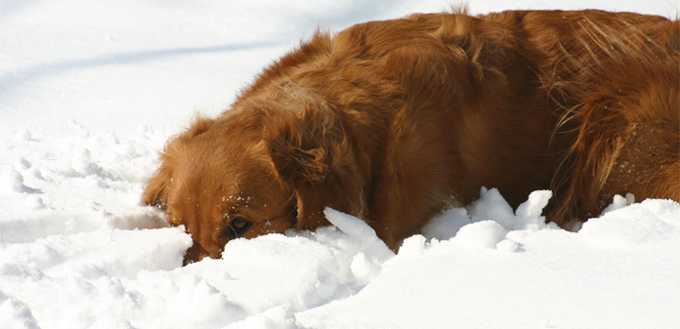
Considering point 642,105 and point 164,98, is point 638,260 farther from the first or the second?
point 164,98

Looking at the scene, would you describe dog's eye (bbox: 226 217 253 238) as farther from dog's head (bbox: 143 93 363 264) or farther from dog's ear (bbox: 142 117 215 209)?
dog's ear (bbox: 142 117 215 209)

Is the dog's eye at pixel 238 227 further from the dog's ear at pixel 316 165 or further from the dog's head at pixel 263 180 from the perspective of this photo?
the dog's ear at pixel 316 165

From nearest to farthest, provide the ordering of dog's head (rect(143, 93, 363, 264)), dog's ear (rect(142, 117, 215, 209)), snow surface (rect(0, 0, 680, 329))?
1. snow surface (rect(0, 0, 680, 329))
2. dog's head (rect(143, 93, 363, 264))
3. dog's ear (rect(142, 117, 215, 209))

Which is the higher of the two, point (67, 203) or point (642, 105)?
point (642, 105)

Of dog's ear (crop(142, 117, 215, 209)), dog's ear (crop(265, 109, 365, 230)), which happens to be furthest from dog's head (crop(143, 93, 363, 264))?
dog's ear (crop(142, 117, 215, 209))

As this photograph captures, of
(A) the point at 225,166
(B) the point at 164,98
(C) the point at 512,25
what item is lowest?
(B) the point at 164,98

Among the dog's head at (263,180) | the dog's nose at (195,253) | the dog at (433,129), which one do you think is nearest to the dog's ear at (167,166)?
the dog at (433,129)

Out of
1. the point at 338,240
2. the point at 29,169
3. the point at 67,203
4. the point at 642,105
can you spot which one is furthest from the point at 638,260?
the point at 29,169

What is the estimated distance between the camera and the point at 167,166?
2.93 metres

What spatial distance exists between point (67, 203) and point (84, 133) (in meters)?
1.17

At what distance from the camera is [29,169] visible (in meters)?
3.09

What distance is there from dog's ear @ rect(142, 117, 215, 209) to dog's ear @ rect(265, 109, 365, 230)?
46 cm

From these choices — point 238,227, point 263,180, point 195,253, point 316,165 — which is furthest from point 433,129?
point 195,253

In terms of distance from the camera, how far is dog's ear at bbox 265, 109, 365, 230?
255 cm
